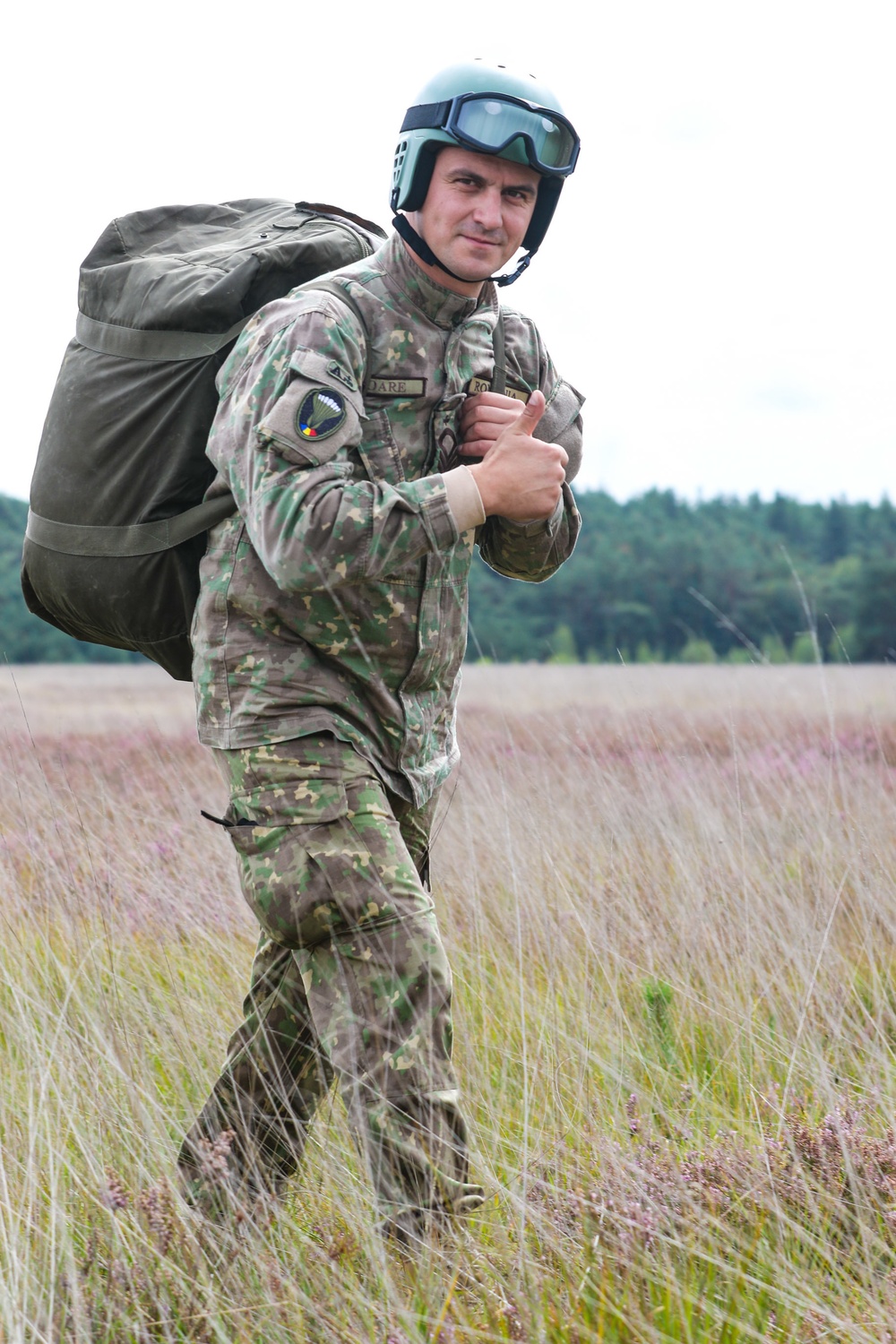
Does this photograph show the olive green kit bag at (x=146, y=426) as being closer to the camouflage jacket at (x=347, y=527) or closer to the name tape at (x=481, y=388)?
the camouflage jacket at (x=347, y=527)

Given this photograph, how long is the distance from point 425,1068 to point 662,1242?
50 centimetres

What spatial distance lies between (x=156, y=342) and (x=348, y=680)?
0.82m

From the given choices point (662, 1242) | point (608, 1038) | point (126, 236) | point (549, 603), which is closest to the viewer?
point (662, 1242)

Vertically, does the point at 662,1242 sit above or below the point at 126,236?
below

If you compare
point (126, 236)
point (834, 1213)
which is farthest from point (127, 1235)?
point (126, 236)

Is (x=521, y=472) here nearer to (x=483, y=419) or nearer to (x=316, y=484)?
(x=483, y=419)

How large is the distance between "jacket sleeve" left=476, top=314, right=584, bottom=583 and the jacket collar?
0.88 feet

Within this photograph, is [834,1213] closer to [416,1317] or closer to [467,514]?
[416,1317]

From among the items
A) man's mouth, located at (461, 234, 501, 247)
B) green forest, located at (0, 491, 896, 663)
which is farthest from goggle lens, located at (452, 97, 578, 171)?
green forest, located at (0, 491, 896, 663)

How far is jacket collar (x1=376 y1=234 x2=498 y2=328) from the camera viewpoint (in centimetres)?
261

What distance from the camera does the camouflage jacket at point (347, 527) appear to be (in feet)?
7.54

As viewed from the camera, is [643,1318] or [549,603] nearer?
[643,1318]

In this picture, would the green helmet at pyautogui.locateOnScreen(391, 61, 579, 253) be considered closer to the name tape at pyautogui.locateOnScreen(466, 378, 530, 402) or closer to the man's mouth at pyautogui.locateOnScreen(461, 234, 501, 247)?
the man's mouth at pyautogui.locateOnScreen(461, 234, 501, 247)

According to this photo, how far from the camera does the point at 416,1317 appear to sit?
195 centimetres
